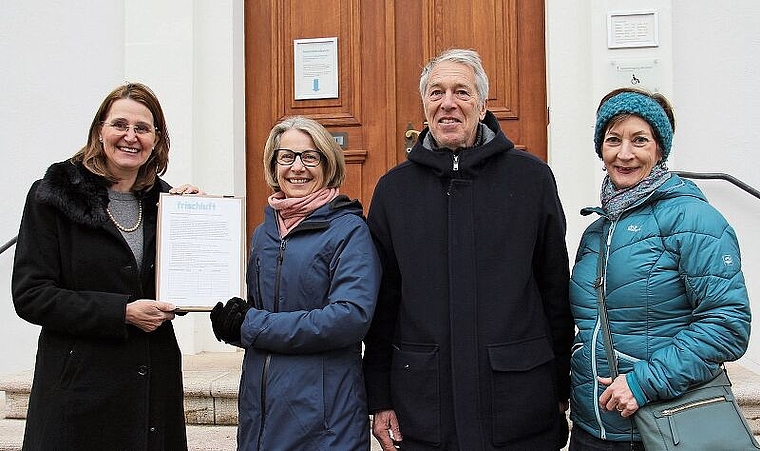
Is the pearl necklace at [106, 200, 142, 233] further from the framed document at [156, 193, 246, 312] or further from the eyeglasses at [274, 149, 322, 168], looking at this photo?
the eyeglasses at [274, 149, 322, 168]

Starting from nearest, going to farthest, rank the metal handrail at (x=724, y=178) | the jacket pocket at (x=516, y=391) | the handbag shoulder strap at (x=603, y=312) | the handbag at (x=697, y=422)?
1. the handbag at (x=697, y=422)
2. the handbag shoulder strap at (x=603, y=312)
3. the jacket pocket at (x=516, y=391)
4. the metal handrail at (x=724, y=178)

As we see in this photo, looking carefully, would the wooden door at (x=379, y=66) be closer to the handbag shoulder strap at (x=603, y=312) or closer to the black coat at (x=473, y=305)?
the black coat at (x=473, y=305)

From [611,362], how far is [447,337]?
50 centimetres

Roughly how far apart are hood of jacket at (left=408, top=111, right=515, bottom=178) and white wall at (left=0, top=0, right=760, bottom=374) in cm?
196

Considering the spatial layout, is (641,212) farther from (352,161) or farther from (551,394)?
(352,161)

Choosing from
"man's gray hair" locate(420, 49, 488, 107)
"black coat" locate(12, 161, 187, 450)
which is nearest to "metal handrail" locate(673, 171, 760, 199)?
"man's gray hair" locate(420, 49, 488, 107)

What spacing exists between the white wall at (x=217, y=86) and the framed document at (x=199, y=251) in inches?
81.4

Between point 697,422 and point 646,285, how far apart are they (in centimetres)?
39

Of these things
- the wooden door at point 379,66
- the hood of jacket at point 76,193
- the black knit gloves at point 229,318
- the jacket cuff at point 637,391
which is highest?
the wooden door at point 379,66

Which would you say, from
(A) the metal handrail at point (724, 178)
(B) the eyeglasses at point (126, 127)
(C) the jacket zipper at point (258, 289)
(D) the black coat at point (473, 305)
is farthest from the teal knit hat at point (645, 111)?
(A) the metal handrail at point (724, 178)

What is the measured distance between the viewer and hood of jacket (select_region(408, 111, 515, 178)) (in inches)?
100

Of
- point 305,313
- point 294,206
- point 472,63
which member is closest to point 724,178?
point 472,63

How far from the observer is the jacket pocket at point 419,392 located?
2451 millimetres

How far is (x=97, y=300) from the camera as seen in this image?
2.52 metres
